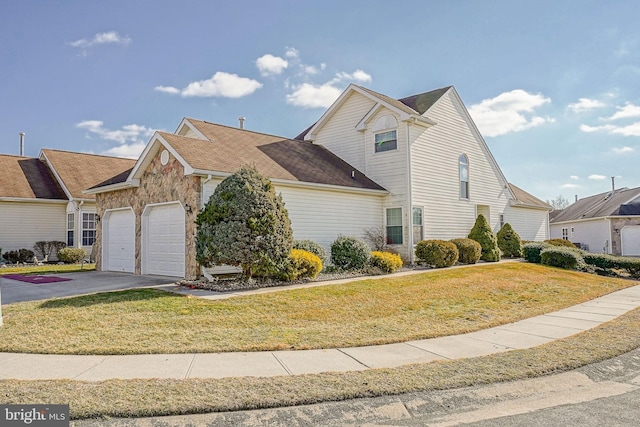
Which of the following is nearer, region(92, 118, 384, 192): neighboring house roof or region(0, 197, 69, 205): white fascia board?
region(92, 118, 384, 192): neighboring house roof

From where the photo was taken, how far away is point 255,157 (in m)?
16.4

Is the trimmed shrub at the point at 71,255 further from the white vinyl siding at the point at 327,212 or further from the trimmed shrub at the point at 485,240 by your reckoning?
the trimmed shrub at the point at 485,240

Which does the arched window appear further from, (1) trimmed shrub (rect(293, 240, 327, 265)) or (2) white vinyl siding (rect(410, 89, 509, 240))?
(1) trimmed shrub (rect(293, 240, 327, 265))

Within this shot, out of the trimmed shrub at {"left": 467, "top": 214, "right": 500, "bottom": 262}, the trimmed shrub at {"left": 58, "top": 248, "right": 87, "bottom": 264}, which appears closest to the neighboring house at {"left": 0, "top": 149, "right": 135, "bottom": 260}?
the trimmed shrub at {"left": 58, "top": 248, "right": 87, "bottom": 264}

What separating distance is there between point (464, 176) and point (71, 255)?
2038 cm

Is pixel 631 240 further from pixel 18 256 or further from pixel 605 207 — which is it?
A: pixel 18 256

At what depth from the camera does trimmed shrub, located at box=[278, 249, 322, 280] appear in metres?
12.5

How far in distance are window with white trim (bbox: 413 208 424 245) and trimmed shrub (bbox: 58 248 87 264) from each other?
16.4 meters

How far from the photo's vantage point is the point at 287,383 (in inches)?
204

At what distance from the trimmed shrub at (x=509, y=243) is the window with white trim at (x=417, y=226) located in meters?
5.97

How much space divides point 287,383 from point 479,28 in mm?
13489

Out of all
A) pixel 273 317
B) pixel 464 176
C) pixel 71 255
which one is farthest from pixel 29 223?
pixel 464 176

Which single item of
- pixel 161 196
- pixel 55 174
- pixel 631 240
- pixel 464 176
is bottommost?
pixel 631 240

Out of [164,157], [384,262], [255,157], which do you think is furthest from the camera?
[255,157]
